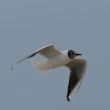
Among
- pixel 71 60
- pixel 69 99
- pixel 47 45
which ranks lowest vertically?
pixel 69 99

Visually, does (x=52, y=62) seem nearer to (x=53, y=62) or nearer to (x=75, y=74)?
(x=53, y=62)

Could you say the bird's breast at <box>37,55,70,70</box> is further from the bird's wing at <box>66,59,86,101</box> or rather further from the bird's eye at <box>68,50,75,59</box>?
the bird's wing at <box>66,59,86,101</box>

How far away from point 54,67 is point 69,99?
109 centimetres

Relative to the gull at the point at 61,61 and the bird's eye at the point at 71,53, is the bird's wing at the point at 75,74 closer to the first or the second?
the gull at the point at 61,61

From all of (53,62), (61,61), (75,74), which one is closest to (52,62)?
(53,62)

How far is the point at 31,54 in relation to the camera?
7.50 metres

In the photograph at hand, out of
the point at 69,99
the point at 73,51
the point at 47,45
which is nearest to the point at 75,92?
the point at 69,99

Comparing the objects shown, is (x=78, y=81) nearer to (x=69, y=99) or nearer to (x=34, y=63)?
(x=69, y=99)

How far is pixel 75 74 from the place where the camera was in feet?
31.0

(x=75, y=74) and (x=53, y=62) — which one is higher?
(x=53, y=62)

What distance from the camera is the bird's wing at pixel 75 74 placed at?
921 cm

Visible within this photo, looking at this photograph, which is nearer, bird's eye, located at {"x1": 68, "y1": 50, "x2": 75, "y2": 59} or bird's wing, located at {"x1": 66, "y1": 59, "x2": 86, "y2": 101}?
bird's eye, located at {"x1": 68, "y1": 50, "x2": 75, "y2": 59}

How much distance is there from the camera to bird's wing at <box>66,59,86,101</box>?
9.21 meters

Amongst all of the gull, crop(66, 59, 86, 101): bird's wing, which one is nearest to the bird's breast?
the gull
